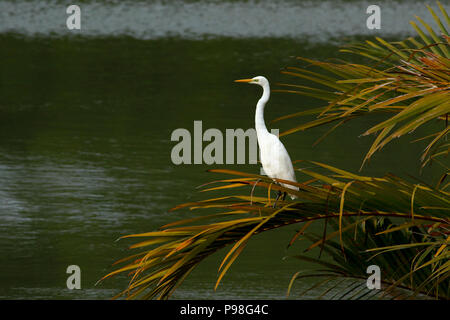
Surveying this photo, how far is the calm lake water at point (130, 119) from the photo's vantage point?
932 cm

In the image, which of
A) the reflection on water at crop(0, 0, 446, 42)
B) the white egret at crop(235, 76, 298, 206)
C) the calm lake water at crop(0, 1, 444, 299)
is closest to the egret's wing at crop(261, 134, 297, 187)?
the white egret at crop(235, 76, 298, 206)

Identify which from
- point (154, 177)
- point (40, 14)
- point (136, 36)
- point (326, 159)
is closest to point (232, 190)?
point (154, 177)

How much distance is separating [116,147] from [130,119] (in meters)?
2.24

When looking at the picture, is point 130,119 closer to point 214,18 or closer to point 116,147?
point 116,147

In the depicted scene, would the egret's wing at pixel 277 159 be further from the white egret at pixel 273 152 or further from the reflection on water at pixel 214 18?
the reflection on water at pixel 214 18

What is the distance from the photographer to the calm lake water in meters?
9.32

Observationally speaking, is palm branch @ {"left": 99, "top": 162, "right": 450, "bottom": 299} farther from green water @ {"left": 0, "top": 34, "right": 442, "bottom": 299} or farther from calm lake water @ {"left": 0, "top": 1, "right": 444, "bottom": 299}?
green water @ {"left": 0, "top": 34, "right": 442, "bottom": 299}

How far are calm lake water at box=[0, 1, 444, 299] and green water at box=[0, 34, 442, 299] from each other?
0.10ft

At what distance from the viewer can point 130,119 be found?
16.4 meters

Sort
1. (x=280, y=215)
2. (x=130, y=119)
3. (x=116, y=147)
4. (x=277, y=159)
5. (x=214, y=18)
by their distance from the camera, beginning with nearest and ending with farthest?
(x=280, y=215) < (x=277, y=159) < (x=116, y=147) < (x=130, y=119) < (x=214, y=18)

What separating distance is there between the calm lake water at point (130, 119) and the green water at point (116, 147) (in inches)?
1.2

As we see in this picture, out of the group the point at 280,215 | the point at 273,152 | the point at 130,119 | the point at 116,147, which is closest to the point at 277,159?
the point at 273,152

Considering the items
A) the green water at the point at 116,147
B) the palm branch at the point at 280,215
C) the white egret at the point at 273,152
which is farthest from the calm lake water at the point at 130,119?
the palm branch at the point at 280,215

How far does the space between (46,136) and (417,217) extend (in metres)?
11.8
